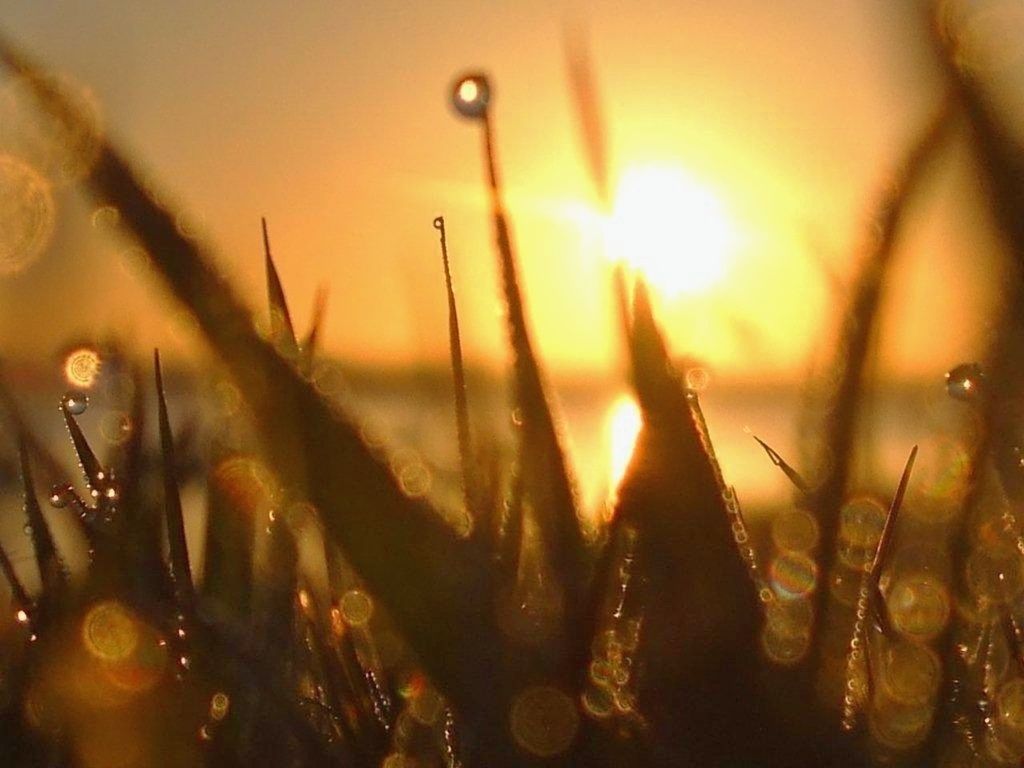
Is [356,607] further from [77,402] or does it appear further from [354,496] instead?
[77,402]

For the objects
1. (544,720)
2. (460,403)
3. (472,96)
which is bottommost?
(544,720)

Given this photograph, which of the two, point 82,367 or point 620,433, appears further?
point 82,367

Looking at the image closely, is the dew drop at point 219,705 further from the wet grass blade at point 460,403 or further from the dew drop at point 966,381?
the dew drop at point 966,381

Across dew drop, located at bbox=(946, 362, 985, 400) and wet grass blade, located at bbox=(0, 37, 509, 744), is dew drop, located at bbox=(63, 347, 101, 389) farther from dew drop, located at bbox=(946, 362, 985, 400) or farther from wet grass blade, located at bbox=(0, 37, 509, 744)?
dew drop, located at bbox=(946, 362, 985, 400)

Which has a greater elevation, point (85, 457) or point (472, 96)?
point (472, 96)

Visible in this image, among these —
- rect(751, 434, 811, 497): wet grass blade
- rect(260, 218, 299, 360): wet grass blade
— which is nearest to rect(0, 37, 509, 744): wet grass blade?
rect(260, 218, 299, 360): wet grass blade

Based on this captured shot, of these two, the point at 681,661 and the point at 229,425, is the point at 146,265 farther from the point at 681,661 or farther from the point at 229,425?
the point at 681,661

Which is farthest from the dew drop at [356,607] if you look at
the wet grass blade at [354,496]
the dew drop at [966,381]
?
the dew drop at [966,381]

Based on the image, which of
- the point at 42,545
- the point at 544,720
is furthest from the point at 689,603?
the point at 42,545
